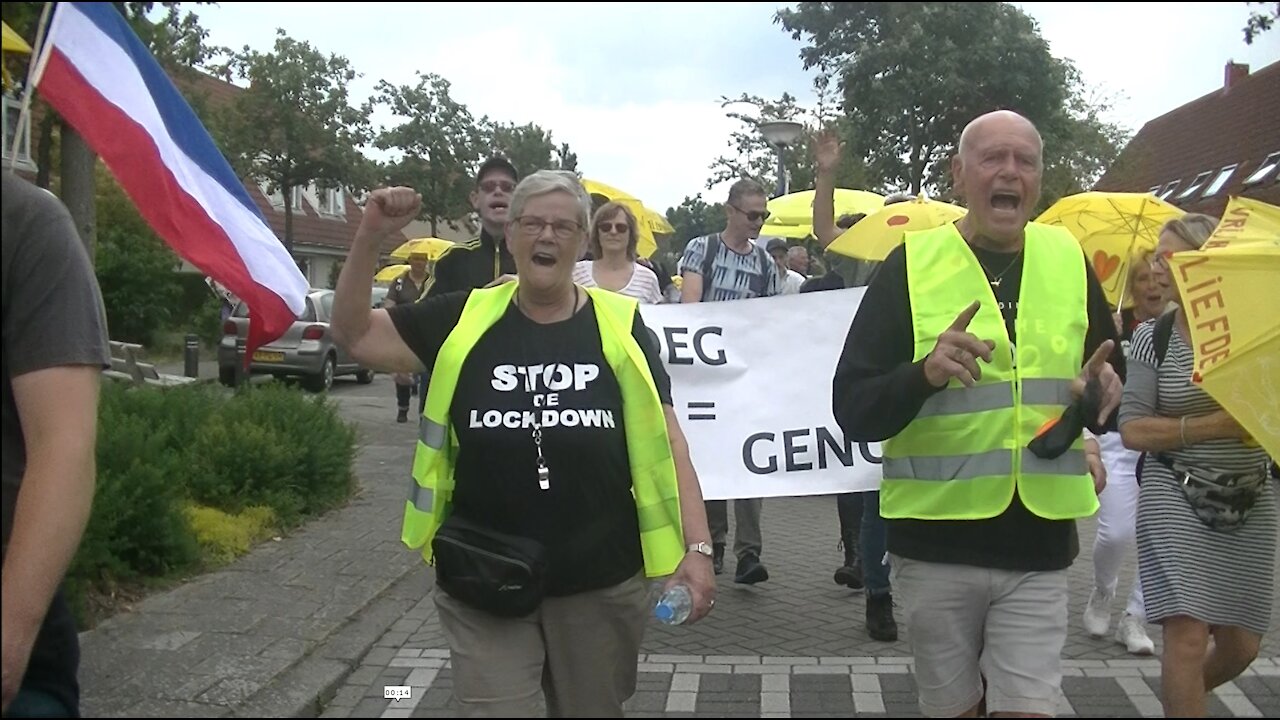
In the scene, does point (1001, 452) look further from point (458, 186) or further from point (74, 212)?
point (458, 186)

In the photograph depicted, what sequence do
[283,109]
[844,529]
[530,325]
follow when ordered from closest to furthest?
1. [530,325]
2. [844,529]
3. [283,109]

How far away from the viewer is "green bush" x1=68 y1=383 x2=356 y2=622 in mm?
6508

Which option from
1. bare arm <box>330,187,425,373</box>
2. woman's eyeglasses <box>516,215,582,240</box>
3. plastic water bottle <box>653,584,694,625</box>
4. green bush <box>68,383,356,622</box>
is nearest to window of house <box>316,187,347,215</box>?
green bush <box>68,383,356,622</box>

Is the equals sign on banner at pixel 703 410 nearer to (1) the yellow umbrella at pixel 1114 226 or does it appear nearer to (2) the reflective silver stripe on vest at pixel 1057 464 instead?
(1) the yellow umbrella at pixel 1114 226

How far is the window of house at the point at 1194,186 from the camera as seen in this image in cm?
661

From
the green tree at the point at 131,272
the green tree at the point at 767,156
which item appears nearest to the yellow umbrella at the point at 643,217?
the green tree at the point at 767,156

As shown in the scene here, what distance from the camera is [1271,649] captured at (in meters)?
6.15

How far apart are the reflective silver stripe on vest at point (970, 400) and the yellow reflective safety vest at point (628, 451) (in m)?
0.72

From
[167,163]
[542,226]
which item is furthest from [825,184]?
[167,163]

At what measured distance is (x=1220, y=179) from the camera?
220 inches

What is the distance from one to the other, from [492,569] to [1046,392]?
1547 mm

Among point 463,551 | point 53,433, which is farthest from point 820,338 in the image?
point 53,433

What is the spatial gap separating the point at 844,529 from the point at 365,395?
15.3 metres

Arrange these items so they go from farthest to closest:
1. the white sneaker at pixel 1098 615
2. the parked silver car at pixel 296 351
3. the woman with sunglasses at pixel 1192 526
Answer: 1. the parked silver car at pixel 296 351
2. the white sneaker at pixel 1098 615
3. the woman with sunglasses at pixel 1192 526
